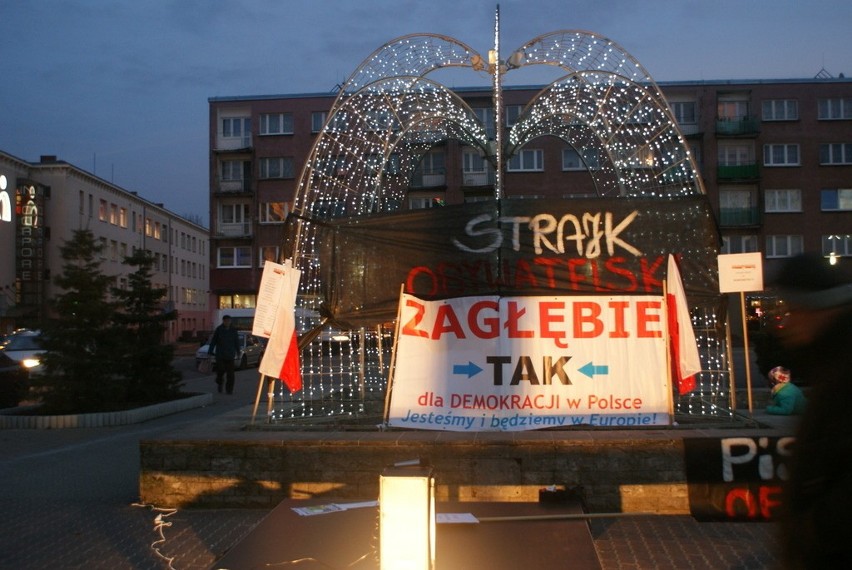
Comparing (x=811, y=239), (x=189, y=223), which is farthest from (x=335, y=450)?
(x=189, y=223)

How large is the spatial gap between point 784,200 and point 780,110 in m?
5.13

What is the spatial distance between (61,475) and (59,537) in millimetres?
3251

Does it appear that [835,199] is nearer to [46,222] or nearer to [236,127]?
[236,127]

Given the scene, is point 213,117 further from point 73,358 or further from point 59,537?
point 59,537

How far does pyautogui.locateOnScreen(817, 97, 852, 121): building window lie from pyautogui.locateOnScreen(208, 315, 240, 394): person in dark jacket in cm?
4086

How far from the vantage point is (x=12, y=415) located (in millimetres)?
16297

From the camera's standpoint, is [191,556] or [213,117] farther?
[213,117]

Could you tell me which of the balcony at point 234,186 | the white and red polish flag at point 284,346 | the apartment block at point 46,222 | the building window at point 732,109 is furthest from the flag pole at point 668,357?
the balcony at point 234,186

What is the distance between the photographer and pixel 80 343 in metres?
16.2

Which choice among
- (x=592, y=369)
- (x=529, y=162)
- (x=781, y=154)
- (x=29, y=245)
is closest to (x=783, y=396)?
(x=592, y=369)

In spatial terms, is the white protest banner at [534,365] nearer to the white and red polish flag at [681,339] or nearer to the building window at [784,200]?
the white and red polish flag at [681,339]

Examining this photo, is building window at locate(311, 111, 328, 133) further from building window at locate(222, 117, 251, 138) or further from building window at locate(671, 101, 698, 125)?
building window at locate(671, 101, 698, 125)

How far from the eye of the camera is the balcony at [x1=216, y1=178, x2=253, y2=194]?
56.2 meters

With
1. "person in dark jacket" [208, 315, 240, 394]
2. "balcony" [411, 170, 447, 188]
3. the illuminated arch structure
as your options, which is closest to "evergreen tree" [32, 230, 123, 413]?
"person in dark jacket" [208, 315, 240, 394]
